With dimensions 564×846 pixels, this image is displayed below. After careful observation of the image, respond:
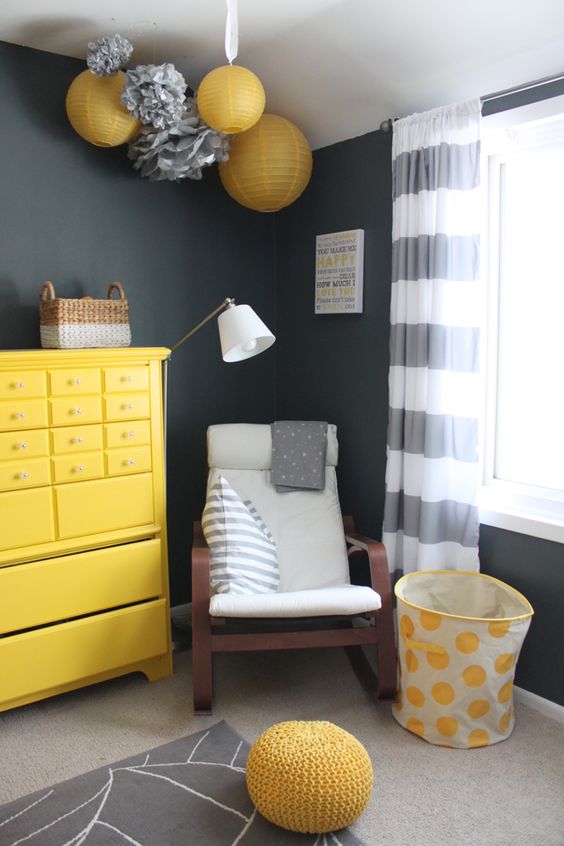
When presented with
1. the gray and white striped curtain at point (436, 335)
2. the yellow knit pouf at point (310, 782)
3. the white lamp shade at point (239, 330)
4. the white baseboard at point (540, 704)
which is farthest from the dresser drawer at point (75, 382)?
the white baseboard at point (540, 704)

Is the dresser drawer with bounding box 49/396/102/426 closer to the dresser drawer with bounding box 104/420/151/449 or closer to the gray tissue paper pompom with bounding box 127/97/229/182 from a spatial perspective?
the dresser drawer with bounding box 104/420/151/449

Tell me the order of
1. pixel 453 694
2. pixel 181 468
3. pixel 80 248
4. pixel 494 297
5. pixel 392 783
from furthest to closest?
pixel 181 468 → pixel 80 248 → pixel 494 297 → pixel 453 694 → pixel 392 783

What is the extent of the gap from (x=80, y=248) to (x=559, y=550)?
2127 mm

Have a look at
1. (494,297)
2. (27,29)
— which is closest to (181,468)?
(494,297)

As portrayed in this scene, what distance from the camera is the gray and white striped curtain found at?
2.59 metres

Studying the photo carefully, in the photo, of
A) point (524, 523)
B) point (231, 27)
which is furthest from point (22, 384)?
point (524, 523)

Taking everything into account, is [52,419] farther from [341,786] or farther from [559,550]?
[559,550]

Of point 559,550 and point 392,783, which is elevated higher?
point 559,550

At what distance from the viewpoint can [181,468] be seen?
3379mm

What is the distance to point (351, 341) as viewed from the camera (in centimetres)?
326

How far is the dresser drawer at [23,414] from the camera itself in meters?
2.45

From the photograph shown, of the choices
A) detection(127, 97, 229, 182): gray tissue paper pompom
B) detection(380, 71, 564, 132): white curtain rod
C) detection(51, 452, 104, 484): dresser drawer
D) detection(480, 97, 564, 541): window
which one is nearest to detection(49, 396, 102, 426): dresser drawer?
detection(51, 452, 104, 484): dresser drawer

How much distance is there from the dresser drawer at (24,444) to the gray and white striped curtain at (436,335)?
4.17 ft

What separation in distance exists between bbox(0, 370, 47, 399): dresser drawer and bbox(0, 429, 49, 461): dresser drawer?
13 centimetres
